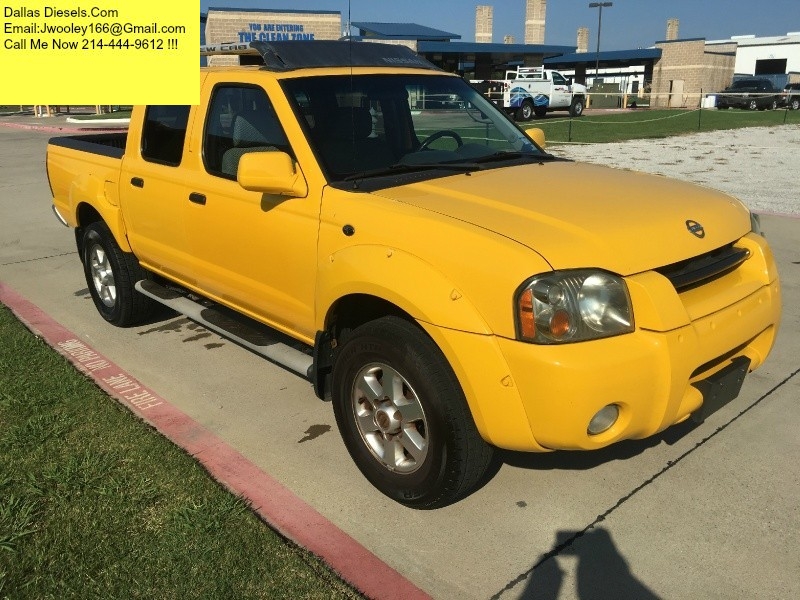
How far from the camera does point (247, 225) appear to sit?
12.4 ft

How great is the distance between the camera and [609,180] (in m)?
3.59

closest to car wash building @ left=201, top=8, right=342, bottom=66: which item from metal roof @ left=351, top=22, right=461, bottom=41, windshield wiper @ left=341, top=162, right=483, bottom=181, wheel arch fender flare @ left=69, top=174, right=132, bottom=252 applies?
metal roof @ left=351, top=22, right=461, bottom=41

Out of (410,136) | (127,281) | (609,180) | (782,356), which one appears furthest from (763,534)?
(127,281)

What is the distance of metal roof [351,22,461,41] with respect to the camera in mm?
46562

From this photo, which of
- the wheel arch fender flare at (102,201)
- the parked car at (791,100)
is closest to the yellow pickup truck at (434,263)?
the wheel arch fender flare at (102,201)

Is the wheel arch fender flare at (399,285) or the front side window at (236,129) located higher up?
the front side window at (236,129)

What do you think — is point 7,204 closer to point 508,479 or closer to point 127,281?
point 127,281

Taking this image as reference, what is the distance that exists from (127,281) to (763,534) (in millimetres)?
4351

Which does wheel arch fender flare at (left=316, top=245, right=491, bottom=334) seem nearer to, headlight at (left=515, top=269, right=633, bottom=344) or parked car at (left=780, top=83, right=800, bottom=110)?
headlight at (left=515, top=269, right=633, bottom=344)

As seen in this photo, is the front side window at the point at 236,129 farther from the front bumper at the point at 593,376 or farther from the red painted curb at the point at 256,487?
the front bumper at the point at 593,376

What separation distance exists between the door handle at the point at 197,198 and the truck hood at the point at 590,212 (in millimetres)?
1334

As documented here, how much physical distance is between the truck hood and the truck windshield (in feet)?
1.07

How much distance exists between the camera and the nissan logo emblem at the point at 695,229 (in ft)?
9.94

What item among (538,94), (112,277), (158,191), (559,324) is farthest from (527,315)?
(538,94)
